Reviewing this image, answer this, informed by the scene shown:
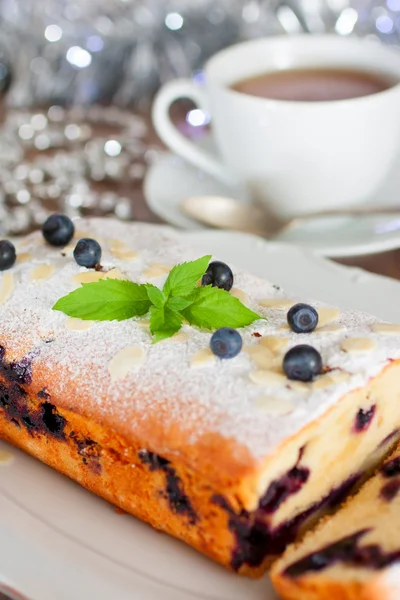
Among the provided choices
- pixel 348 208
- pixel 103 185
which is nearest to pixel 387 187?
pixel 348 208

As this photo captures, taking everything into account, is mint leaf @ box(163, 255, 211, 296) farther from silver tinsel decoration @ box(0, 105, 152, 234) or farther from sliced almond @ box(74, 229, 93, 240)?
silver tinsel decoration @ box(0, 105, 152, 234)

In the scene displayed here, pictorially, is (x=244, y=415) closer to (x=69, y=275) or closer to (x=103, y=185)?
(x=69, y=275)

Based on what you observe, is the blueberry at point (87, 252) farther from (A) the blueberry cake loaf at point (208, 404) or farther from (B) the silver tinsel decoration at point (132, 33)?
(B) the silver tinsel decoration at point (132, 33)

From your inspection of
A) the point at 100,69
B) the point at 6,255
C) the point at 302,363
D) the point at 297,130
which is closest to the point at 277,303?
the point at 302,363

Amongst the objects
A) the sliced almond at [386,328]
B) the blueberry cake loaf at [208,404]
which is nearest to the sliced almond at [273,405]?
the blueberry cake loaf at [208,404]

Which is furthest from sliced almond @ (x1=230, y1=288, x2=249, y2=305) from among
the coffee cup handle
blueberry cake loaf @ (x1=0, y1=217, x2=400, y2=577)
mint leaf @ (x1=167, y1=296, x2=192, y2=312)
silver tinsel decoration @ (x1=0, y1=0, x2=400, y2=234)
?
silver tinsel decoration @ (x1=0, y1=0, x2=400, y2=234)

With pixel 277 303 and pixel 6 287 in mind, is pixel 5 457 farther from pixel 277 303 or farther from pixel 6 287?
pixel 277 303

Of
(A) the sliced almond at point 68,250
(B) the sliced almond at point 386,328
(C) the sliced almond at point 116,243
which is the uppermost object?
(B) the sliced almond at point 386,328
